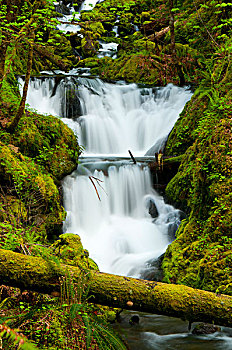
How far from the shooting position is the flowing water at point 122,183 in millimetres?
3932

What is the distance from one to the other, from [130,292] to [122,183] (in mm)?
5641

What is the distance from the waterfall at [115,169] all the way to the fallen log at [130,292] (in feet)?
4.43

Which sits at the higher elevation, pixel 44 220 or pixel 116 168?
pixel 116 168

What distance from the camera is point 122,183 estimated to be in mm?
7926

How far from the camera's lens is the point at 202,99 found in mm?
8055

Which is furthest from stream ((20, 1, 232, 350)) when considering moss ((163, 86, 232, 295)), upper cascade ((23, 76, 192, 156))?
moss ((163, 86, 232, 295))

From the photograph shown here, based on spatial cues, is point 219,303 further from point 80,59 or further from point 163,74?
point 80,59

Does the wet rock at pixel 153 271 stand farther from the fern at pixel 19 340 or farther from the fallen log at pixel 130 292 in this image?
the fern at pixel 19 340

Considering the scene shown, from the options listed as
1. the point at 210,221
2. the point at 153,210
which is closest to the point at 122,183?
the point at 153,210

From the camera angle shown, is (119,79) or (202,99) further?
(119,79)

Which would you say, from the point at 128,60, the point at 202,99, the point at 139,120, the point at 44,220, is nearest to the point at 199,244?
the point at 44,220

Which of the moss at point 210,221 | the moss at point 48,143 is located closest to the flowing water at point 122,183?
the moss at point 48,143

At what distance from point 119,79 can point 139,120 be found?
386 centimetres

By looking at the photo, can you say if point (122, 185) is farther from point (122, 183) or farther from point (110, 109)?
point (110, 109)
